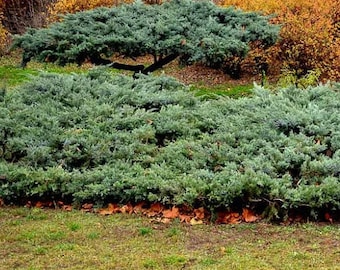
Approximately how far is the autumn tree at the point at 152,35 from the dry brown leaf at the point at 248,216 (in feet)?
13.1

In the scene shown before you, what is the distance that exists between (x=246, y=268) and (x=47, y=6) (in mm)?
17165

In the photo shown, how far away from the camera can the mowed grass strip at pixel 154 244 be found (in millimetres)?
4160

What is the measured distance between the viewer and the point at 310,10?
13.2 m

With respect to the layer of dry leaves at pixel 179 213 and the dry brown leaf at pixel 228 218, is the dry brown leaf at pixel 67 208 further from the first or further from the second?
the dry brown leaf at pixel 228 218

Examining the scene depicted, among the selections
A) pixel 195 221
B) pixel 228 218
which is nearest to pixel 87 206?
pixel 195 221

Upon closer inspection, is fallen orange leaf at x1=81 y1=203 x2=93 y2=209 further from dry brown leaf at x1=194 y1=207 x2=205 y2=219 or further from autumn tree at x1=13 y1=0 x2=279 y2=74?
autumn tree at x1=13 y1=0 x2=279 y2=74

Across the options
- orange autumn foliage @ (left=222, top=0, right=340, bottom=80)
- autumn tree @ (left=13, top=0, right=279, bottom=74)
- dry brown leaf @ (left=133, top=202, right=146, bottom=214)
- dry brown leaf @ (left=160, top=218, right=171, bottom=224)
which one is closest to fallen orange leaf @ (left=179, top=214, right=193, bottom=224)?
dry brown leaf @ (left=160, top=218, right=171, bottom=224)

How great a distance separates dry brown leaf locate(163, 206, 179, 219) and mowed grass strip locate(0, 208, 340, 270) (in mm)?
177

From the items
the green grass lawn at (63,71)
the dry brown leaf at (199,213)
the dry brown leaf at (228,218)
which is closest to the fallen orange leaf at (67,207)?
the dry brown leaf at (199,213)

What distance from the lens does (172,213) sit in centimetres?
527

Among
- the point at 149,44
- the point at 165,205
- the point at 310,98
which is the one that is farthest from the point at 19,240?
the point at 149,44

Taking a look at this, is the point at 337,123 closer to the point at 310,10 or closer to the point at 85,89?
the point at 85,89

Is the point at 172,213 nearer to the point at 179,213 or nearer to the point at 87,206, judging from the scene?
the point at 179,213

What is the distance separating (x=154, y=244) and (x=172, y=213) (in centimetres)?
73
